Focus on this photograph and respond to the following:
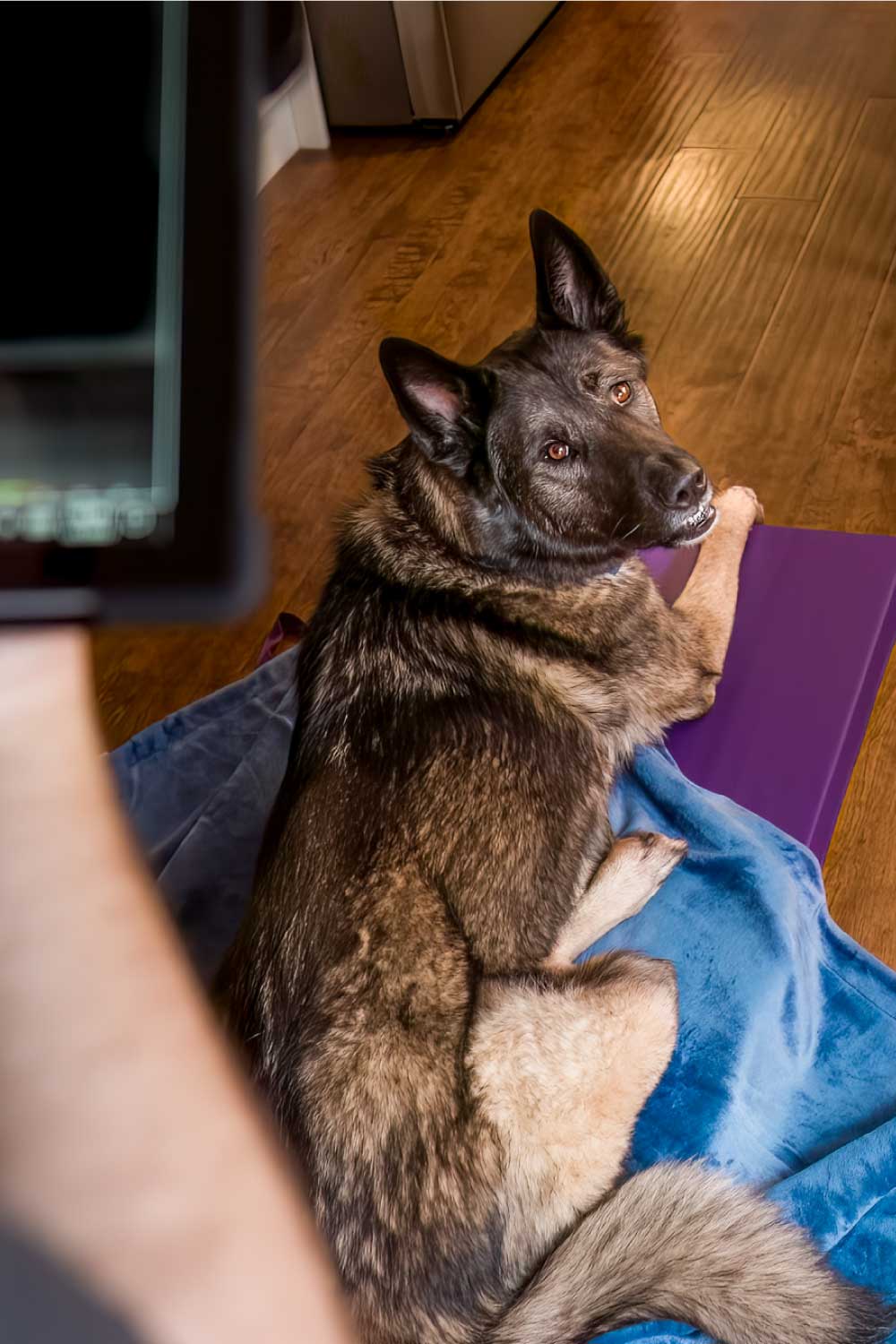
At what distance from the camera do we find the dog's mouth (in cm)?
192

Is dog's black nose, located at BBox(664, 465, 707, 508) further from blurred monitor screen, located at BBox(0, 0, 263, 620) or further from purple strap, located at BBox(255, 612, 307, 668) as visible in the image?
blurred monitor screen, located at BBox(0, 0, 263, 620)

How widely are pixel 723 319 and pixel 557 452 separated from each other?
71.0 inches

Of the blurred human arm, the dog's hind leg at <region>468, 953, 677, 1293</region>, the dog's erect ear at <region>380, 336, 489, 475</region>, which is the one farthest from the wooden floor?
the blurred human arm

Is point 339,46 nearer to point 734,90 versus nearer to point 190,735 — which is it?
point 734,90

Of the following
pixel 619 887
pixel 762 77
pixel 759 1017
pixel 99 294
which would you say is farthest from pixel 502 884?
pixel 762 77

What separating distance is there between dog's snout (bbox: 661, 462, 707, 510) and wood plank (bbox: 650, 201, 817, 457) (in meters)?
1.13

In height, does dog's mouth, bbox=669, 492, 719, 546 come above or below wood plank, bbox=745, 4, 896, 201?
above

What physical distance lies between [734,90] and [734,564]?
109 inches

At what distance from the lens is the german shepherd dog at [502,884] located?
1.43m

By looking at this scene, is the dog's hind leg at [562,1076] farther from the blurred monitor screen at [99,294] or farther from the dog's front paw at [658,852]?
the blurred monitor screen at [99,294]

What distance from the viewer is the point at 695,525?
193 centimetres

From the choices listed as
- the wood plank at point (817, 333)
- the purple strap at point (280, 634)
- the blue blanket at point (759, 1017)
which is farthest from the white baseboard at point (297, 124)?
the blue blanket at point (759, 1017)

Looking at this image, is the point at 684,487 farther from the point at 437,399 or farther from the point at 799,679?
the point at 799,679

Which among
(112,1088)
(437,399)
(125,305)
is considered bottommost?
(437,399)
